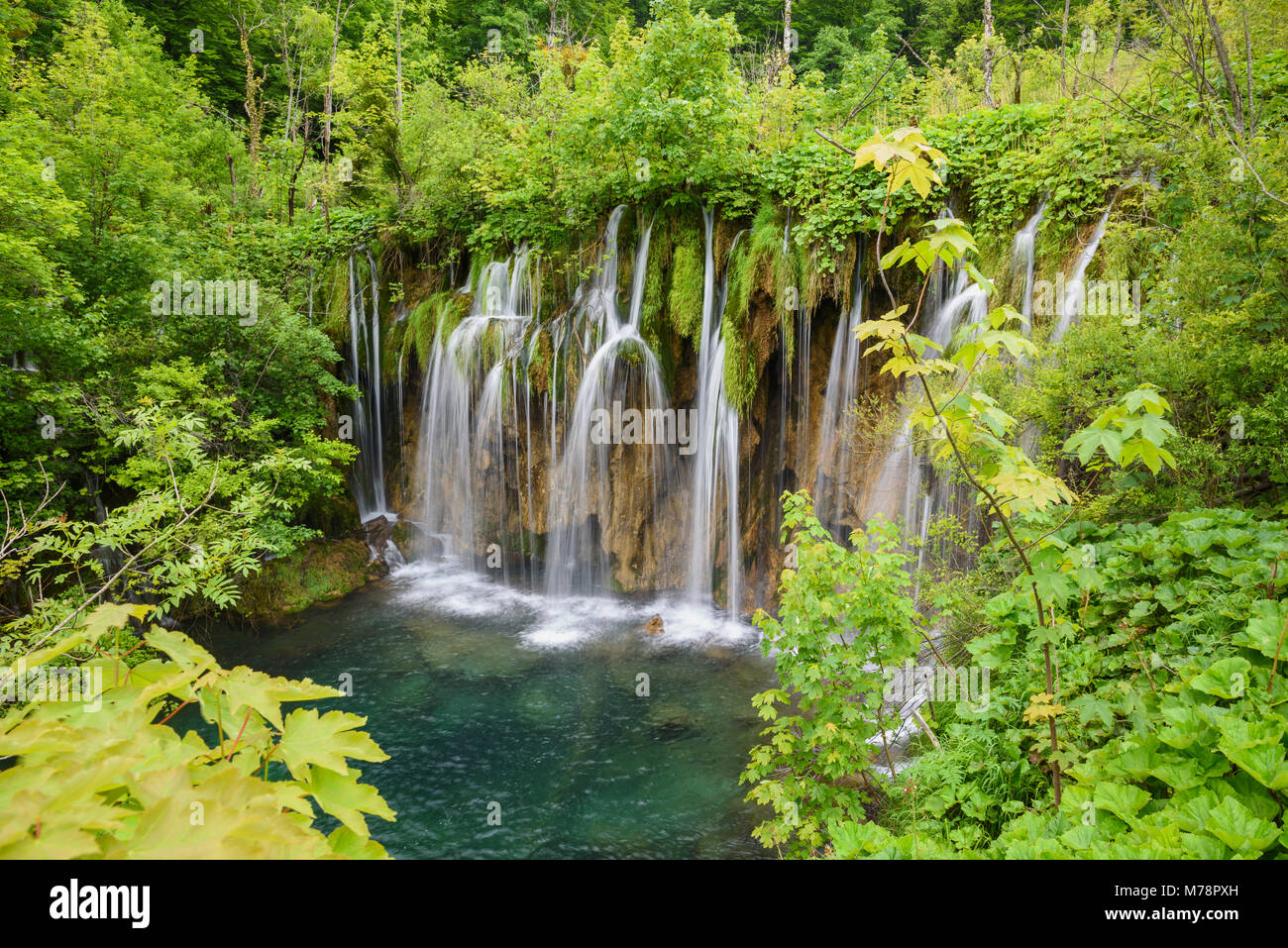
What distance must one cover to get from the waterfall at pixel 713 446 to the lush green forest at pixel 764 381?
0.60ft

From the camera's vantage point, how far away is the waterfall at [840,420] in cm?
1017

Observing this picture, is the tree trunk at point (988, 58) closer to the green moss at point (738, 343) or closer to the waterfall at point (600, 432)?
the green moss at point (738, 343)

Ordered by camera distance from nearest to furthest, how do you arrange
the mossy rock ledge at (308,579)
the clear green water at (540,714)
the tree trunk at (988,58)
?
the clear green water at (540,714) < the mossy rock ledge at (308,579) < the tree trunk at (988,58)

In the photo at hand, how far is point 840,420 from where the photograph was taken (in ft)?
34.2

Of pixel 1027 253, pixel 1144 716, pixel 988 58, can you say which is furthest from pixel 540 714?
pixel 988 58

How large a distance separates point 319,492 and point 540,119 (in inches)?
354

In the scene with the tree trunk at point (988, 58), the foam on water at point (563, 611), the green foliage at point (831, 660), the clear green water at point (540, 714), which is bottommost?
the clear green water at point (540, 714)

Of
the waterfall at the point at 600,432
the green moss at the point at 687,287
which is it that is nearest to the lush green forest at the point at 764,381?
the green moss at the point at 687,287

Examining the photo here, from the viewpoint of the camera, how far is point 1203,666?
3.30 m

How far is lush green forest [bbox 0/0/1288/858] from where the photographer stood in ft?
7.72

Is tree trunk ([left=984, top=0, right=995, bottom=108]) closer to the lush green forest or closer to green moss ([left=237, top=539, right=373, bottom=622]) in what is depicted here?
the lush green forest

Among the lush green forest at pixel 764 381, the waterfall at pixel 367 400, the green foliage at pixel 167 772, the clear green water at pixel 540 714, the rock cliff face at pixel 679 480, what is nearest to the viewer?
the green foliage at pixel 167 772

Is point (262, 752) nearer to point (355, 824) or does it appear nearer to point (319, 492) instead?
point (355, 824)
